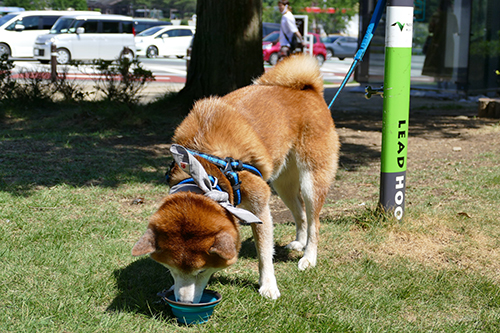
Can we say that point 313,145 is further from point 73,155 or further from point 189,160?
point 73,155

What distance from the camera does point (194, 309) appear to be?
2.87m

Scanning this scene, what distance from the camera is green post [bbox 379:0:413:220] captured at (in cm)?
418

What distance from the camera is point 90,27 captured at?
79.9 ft

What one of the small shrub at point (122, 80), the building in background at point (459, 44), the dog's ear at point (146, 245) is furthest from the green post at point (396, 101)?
the building in background at point (459, 44)

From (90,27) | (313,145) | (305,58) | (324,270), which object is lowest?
(324,270)

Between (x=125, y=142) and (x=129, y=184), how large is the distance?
7.48 feet

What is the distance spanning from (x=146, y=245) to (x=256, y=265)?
1.44 m

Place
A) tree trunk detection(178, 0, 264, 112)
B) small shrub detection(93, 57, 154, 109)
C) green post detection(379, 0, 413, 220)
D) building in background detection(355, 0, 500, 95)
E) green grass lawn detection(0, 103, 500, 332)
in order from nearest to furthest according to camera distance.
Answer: green grass lawn detection(0, 103, 500, 332), green post detection(379, 0, 413, 220), tree trunk detection(178, 0, 264, 112), small shrub detection(93, 57, 154, 109), building in background detection(355, 0, 500, 95)

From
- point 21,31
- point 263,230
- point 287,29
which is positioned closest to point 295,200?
point 263,230

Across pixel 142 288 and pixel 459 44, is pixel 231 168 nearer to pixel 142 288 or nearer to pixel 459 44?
pixel 142 288

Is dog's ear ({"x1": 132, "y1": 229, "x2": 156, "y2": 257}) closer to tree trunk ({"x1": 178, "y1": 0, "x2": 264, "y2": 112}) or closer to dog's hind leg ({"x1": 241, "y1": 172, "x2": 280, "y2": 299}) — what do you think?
dog's hind leg ({"x1": 241, "y1": 172, "x2": 280, "y2": 299})

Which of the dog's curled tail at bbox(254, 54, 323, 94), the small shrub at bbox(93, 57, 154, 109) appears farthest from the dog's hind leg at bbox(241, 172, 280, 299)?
the small shrub at bbox(93, 57, 154, 109)

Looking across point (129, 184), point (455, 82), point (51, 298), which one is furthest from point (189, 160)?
point (455, 82)

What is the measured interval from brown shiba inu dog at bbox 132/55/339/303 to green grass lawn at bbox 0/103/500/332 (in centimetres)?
29
